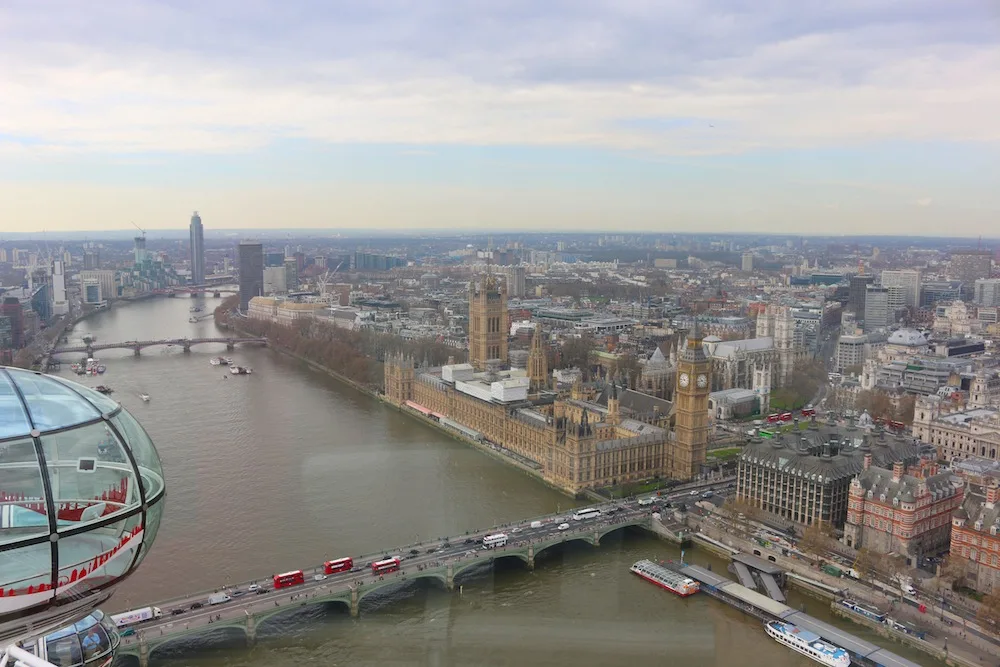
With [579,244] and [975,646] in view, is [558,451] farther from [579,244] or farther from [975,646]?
[579,244]

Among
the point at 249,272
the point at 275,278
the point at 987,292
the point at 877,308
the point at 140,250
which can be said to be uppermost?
the point at 140,250

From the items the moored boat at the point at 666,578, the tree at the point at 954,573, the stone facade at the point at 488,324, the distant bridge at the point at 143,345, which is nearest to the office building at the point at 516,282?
the distant bridge at the point at 143,345

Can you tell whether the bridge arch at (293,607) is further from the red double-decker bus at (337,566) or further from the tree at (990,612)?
the tree at (990,612)

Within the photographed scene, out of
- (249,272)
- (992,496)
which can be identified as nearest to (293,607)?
(992,496)

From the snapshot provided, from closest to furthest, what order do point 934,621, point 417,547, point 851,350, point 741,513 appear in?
point 934,621 → point 417,547 → point 741,513 → point 851,350

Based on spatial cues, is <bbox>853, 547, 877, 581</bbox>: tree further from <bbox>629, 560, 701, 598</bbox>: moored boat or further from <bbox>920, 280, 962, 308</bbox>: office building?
<bbox>920, 280, 962, 308</bbox>: office building

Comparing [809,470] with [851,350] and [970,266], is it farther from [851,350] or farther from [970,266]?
[970,266]

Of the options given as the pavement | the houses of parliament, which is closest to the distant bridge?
the houses of parliament
